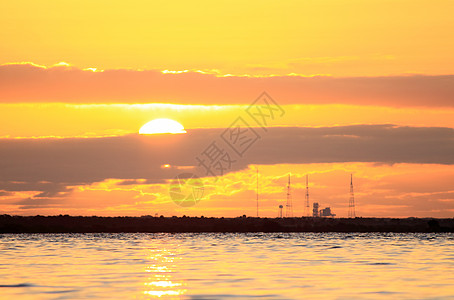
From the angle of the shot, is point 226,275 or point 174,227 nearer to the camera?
point 226,275

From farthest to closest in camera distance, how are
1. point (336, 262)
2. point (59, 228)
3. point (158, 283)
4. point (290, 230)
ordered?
1. point (290, 230)
2. point (59, 228)
3. point (336, 262)
4. point (158, 283)

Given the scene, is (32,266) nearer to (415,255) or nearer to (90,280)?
(90,280)

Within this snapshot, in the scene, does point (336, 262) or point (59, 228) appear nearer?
point (336, 262)

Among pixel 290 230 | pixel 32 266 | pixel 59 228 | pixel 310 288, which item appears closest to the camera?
pixel 310 288

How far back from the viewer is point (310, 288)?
41906 millimetres

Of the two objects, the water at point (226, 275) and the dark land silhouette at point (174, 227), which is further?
the dark land silhouette at point (174, 227)

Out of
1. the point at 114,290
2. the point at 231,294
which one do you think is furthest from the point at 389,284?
the point at 114,290

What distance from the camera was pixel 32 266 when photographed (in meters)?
56.4

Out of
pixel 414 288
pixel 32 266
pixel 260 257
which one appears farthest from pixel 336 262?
pixel 32 266

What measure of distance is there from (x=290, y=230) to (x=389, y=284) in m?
125

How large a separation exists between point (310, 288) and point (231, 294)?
5.01 meters

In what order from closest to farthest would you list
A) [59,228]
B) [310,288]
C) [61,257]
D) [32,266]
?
[310,288]
[32,266]
[61,257]
[59,228]

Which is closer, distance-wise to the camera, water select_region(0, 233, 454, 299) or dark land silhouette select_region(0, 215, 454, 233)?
water select_region(0, 233, 454, 299)

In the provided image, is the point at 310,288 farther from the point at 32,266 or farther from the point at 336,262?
the point at 32,266
